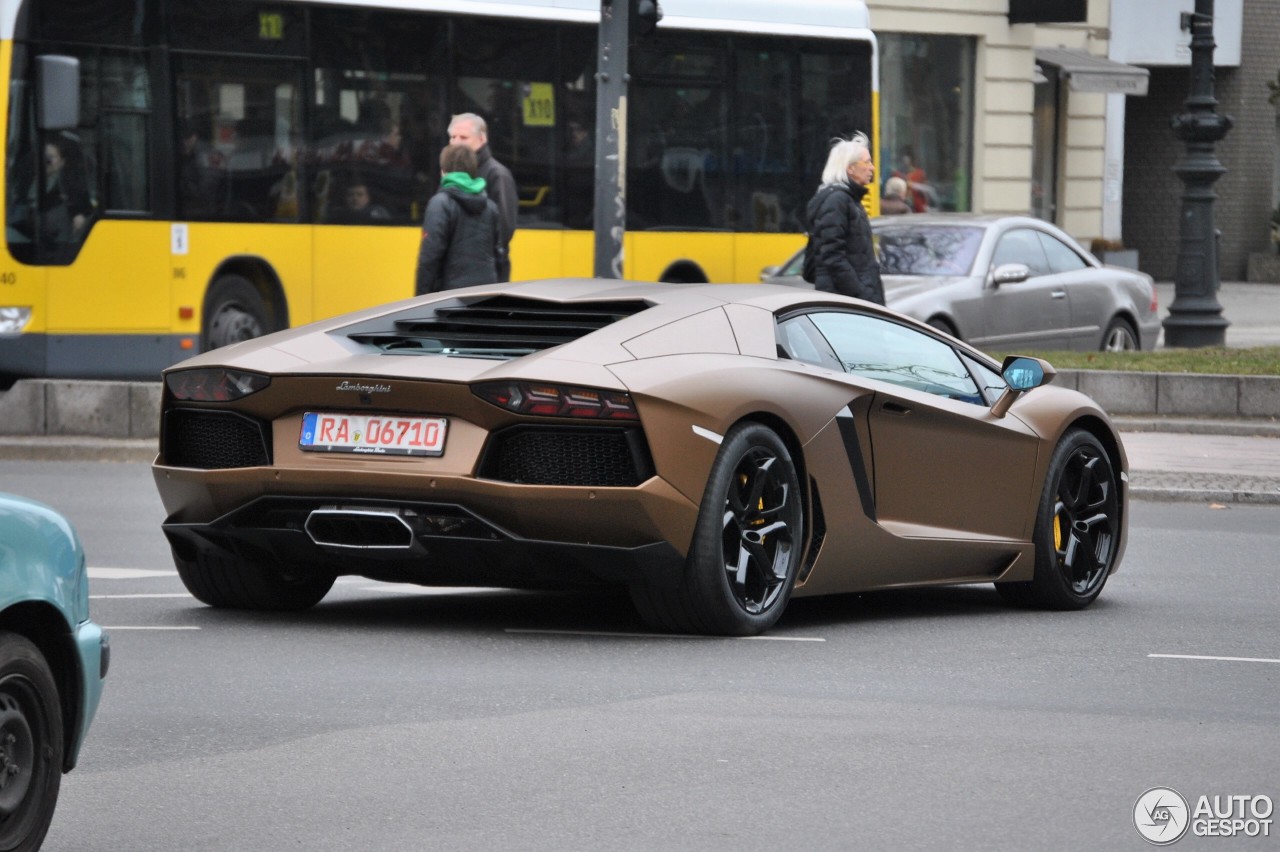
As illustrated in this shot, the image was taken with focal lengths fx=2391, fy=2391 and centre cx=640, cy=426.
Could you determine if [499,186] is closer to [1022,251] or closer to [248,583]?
[1022,251]

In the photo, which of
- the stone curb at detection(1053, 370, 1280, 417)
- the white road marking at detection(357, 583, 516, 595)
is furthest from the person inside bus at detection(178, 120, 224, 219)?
the white road marking at detection(357, 583, 516, 595)

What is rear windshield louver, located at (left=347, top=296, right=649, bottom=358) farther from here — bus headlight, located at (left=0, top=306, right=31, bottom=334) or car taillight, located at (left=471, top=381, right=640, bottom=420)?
bus headlight, located at (left=0, top=306, right=31, bottom=334)

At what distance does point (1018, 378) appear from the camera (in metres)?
8.94

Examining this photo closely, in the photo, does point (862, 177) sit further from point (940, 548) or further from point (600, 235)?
point (940, 548)

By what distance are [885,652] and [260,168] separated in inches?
433

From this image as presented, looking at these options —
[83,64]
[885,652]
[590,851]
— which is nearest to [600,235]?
[83,64]

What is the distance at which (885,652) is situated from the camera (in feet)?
25.0

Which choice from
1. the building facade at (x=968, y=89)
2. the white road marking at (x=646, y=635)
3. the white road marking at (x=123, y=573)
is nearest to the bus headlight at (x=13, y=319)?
the white road marking at (x=123, y=573)

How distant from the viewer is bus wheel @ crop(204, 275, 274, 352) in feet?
56.6

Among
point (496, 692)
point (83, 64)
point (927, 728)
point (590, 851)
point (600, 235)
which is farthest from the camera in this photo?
point (83, 64)

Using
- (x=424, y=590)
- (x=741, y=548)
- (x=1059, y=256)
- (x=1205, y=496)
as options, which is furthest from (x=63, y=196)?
(x=741, y=548)

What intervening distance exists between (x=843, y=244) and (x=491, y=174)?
2.21 meters

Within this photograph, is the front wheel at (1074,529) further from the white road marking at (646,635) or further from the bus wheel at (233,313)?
the bus wheel at (233,313)

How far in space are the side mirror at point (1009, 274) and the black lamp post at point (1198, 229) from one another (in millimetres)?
4417
